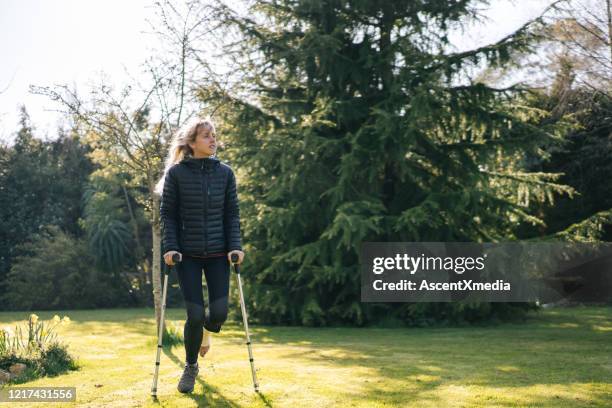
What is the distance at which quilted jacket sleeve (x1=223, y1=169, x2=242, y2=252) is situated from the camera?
204 inches

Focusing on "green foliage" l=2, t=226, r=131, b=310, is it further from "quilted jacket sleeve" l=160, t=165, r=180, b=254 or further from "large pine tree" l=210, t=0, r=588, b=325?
"quilted jacket sleeve" l=160, t=165, r=180, b=254

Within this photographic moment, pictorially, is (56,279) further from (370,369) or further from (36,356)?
(370,369)

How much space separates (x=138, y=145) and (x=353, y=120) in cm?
499

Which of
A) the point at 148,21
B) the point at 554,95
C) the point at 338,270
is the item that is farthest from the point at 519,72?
the point at 148,21

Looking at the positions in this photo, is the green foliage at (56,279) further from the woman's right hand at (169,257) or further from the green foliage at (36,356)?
the woman's right hand at (169,257)

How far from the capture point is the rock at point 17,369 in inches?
242

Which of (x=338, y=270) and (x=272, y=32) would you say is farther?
(x=272, y=32)

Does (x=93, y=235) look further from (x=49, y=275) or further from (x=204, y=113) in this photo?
(x=204, y=113)

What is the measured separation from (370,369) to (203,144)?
2.77 m

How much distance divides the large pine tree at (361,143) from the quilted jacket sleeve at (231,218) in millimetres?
6012

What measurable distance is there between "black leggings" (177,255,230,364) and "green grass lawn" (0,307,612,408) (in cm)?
44

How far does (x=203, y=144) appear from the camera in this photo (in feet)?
17.0

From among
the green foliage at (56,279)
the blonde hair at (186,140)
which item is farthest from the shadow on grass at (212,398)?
the green foliage at (56,279)

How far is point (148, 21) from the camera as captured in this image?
930cm
